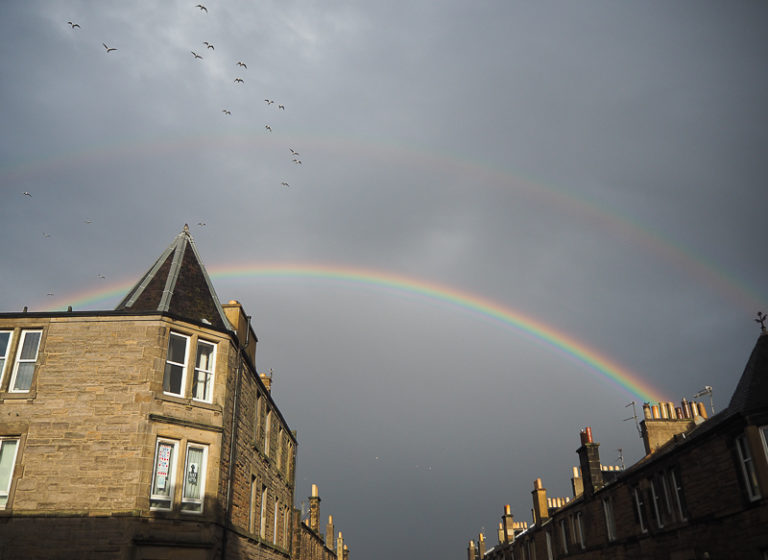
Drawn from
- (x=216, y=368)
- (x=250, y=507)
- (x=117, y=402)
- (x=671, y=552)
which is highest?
(x=216, y=368)

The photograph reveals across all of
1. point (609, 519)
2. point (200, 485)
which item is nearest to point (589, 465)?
point (609, 519)

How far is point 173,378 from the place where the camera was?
67.6 feet

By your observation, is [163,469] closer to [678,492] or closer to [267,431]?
[267,431]

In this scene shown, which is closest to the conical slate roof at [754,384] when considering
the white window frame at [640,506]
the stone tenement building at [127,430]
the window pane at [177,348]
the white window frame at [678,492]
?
the white window frame at [678,492]

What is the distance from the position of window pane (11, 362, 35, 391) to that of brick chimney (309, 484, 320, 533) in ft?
131

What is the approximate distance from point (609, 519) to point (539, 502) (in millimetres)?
16987

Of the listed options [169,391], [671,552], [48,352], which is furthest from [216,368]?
[671,552]

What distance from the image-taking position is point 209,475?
785 inches

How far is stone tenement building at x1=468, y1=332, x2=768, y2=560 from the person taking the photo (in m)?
20.3

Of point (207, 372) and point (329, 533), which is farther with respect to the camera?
point (329, 533)

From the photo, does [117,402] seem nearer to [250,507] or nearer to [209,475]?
[209,475]

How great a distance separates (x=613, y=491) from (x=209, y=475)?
22783mm

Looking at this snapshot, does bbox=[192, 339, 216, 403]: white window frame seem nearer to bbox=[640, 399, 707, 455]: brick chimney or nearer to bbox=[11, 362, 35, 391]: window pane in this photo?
bbox=[11, 362, 35, 391]: window pane

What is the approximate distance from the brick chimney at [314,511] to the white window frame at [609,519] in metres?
30.6
